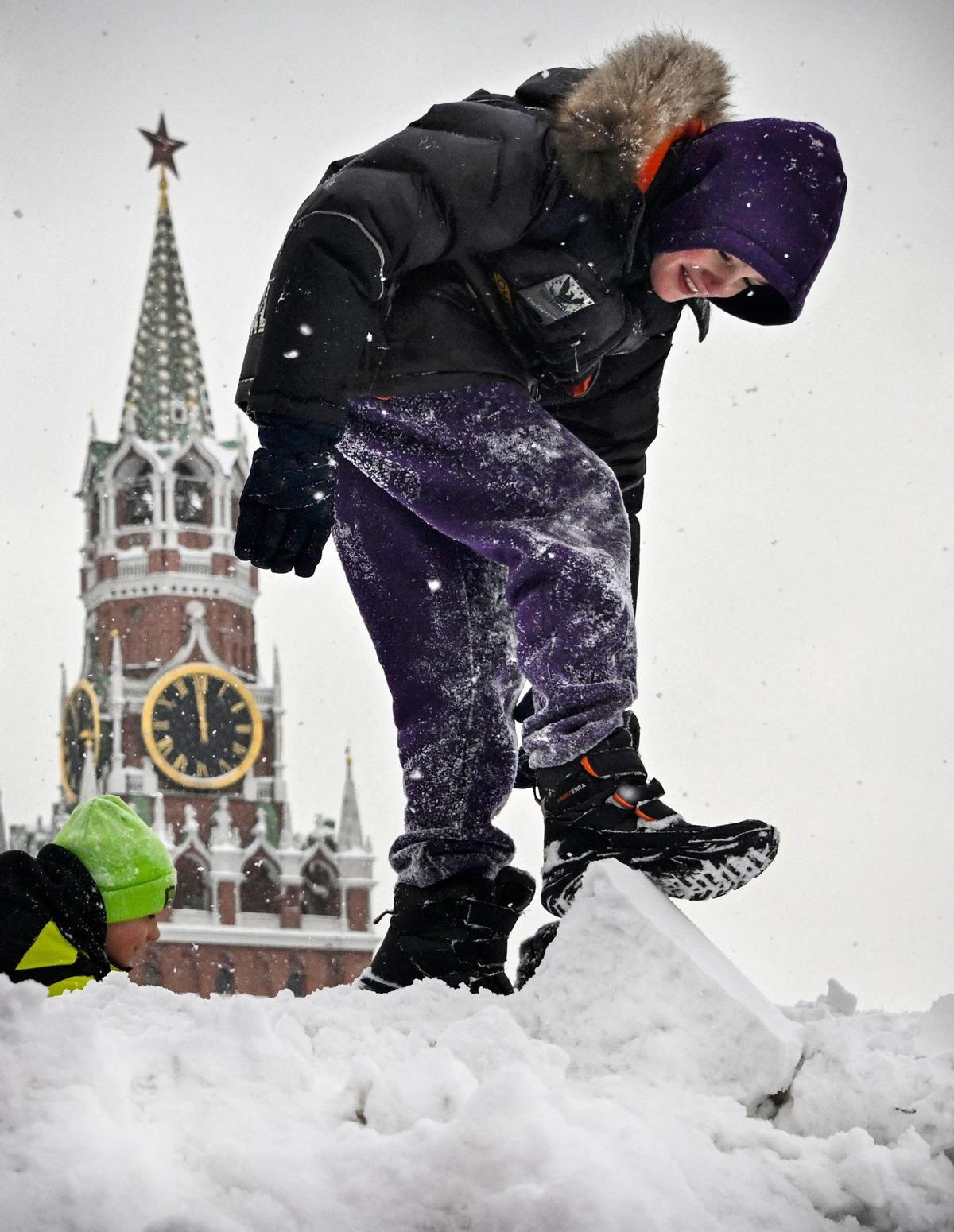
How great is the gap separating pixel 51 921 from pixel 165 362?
41112 millimetres

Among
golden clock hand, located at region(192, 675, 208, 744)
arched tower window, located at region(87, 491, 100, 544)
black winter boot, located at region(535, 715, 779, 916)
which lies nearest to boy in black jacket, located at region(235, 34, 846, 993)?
black winter boot, located at region(535, 715, 779, 916)

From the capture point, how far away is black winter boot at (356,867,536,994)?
243cm

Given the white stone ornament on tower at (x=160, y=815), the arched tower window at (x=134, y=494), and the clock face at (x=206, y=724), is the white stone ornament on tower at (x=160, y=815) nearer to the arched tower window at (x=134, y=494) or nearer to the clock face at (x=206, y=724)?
the clock face at (x=206, y=724)

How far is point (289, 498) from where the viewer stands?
2328 mm

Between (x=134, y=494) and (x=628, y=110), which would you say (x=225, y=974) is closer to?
(x=134, y=494)

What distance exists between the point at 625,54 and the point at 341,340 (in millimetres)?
701

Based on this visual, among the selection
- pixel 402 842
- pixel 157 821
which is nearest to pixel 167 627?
pixel 157 821

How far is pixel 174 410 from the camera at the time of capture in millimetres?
40969

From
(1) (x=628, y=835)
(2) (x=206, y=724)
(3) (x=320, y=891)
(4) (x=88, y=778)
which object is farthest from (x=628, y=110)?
(3) (x=320, y=891)

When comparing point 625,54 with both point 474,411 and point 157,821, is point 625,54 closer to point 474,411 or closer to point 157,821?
point 474,411

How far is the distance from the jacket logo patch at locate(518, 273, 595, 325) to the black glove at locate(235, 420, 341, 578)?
415 mm

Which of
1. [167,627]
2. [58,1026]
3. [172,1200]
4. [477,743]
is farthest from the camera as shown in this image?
[167,627]

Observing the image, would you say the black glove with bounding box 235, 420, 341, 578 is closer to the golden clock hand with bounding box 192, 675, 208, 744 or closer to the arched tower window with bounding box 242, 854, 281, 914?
the golden clock hand with bounding box 192, 675, 208, 744

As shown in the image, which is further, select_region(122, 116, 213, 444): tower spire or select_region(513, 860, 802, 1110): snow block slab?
select_region(122, 116, 213, 444): tower spire
